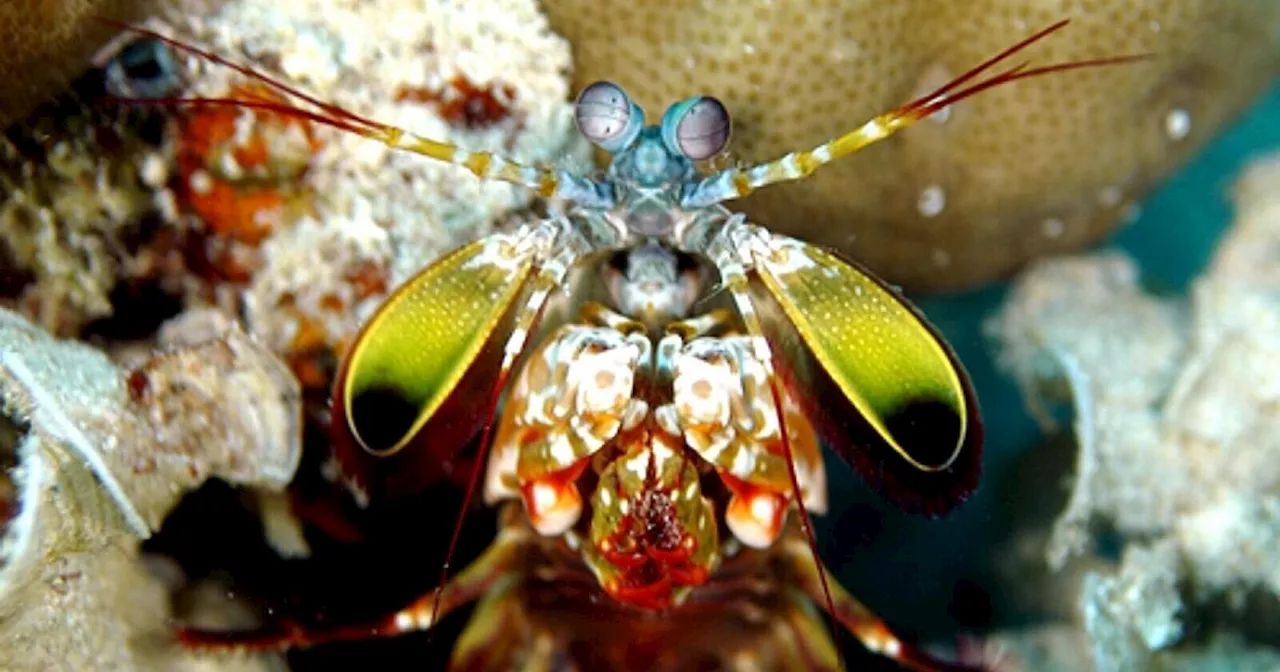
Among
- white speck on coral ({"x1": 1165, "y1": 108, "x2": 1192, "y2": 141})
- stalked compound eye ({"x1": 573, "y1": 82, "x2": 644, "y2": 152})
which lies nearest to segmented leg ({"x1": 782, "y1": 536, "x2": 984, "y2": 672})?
stalked compound eye ({"x1": 573, "y1": 82, "x2": 644, "y2": 152})

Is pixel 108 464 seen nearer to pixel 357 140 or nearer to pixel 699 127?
pixel 357 140

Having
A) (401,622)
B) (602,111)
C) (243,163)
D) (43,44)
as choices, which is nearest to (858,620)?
(401,622)

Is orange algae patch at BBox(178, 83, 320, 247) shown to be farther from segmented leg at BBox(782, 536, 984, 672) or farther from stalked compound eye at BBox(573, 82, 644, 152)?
segmented leg at BBox(782, 536, 984, 672)

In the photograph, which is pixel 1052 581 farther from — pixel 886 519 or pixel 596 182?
pixel 596 182

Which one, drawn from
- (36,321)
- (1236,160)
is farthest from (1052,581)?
(36,321)

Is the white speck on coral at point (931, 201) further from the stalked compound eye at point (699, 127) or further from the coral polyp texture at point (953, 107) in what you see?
the stalked compound eye at point (699, 127)
